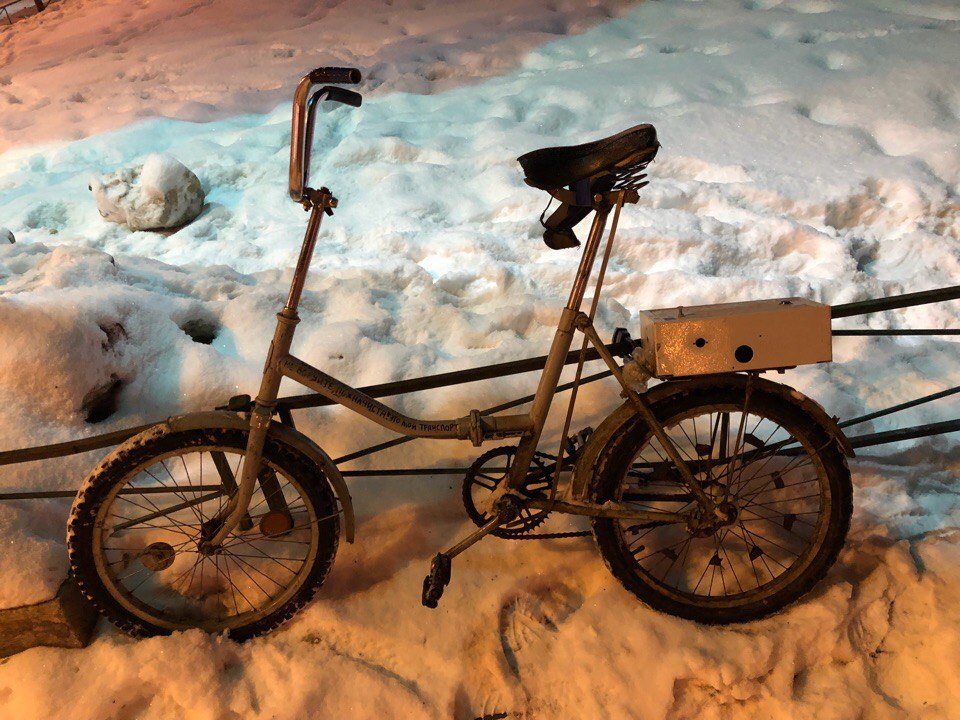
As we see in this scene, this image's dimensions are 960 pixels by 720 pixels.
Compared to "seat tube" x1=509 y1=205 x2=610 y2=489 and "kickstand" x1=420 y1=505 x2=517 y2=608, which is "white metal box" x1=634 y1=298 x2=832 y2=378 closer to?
"seat tube" x1=509 y1=205 x2=610 y2=489

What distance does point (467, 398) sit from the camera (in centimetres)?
277

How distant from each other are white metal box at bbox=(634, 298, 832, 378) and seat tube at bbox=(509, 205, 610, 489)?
26cm

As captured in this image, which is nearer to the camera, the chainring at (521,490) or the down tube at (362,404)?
the down tube at (362,404)

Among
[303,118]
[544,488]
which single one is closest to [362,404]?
[544,488]

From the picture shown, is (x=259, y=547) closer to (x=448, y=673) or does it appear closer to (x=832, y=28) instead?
(x=448, y=673)

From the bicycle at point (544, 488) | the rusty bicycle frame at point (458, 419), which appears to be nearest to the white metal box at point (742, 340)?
the bicycle at point (544, 488)

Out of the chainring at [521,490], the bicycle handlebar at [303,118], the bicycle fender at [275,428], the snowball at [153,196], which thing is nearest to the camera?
the bicycle handlebar at [303,118]

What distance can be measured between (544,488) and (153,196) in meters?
3.90

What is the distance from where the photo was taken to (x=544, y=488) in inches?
86.7

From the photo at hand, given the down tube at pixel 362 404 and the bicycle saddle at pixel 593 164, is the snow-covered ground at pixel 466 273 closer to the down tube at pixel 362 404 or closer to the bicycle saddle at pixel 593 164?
the down tube at pixel 362 404

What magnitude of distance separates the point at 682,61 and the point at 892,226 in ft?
7.56

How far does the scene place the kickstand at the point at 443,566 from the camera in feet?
6.73

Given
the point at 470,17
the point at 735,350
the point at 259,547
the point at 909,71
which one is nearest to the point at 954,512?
the point at 735,350

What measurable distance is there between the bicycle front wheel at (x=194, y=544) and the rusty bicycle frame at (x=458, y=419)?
0.48 ft
